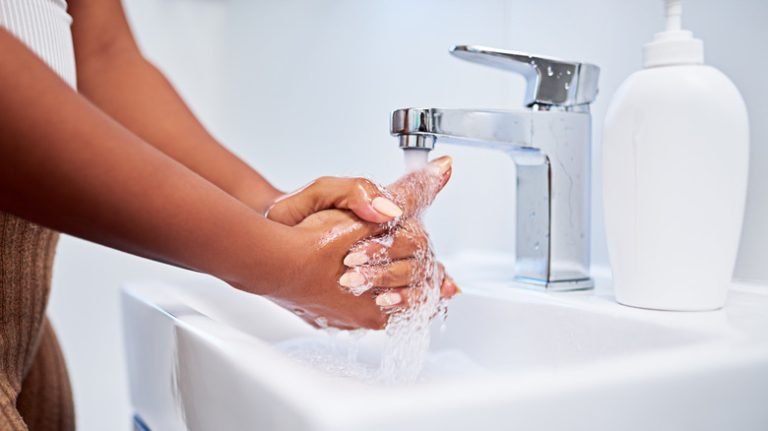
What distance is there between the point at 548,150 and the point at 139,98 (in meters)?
0.38

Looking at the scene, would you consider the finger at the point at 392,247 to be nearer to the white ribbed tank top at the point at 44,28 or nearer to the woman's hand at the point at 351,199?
the woman's hand at the point at 351,199

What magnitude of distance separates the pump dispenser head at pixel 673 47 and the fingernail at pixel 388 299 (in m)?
0.24

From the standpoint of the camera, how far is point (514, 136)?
59 cm

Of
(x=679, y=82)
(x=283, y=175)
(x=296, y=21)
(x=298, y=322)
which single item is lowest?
(x=298, y=322)

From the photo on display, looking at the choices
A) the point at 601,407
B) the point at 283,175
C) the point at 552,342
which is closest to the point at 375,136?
the point at 283,175

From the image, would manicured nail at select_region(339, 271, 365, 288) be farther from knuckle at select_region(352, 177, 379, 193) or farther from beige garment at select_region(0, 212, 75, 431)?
beige garment at select_region(0, 212, 75, 431)

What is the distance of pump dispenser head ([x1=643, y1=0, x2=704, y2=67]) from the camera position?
1.60 ft

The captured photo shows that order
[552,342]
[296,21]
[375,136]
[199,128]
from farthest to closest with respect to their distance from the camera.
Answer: [296,21] < [375,136] < [199,128] < [552,342]

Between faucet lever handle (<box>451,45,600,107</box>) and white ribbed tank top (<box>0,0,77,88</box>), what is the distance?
29cm

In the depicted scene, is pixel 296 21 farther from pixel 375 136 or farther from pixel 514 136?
pixel 514 136

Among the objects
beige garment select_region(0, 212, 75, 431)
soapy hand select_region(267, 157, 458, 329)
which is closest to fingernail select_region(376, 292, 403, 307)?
soapy hand select_region(267, 157, 458, 329)

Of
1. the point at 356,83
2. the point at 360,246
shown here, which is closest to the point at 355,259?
the point at 360,246

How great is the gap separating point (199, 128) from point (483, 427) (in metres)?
0.47

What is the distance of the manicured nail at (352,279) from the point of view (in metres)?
0.49
